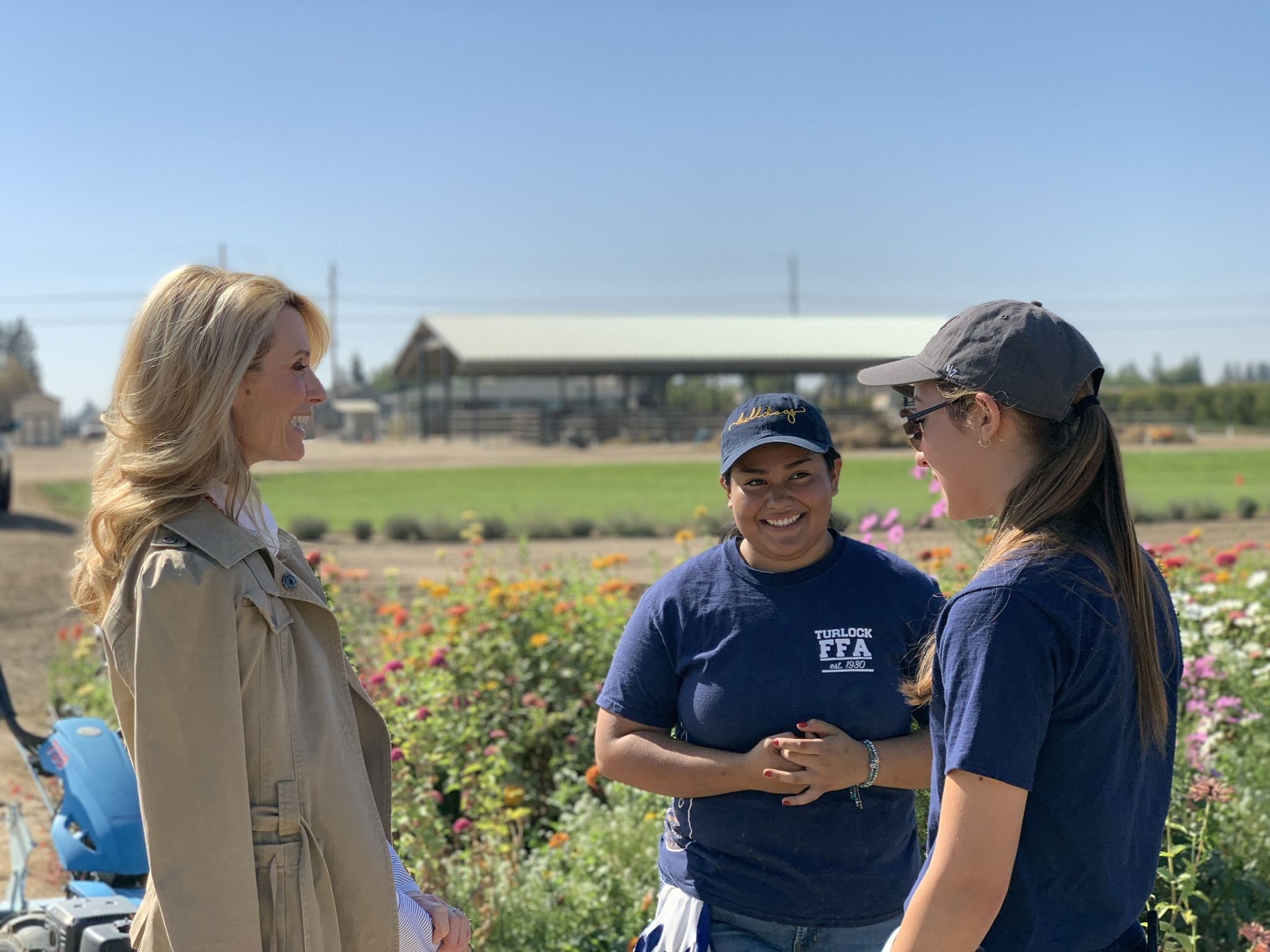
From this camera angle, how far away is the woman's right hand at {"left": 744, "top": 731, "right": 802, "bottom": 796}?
234 centimetres

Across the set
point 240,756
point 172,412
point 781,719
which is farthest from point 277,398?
point 781,719

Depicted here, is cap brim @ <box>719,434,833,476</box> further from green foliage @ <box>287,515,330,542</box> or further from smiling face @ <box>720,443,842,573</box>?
green foliage @ <box>287,515,330,542</box>

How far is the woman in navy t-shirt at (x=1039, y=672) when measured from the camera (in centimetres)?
157

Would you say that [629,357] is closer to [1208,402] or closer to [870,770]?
[1208,402]

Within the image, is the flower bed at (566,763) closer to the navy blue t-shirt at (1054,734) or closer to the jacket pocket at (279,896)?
the navy blue t-shirt at (1054,734)

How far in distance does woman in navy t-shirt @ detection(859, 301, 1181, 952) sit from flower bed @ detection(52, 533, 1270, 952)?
42.9 inches

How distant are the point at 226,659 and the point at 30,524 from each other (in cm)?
2041

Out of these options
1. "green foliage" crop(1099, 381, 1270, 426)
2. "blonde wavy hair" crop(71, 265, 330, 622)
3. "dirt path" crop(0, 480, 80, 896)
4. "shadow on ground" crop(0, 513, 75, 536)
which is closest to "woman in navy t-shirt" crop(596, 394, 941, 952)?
"blonde wavy hair" crop(71, 265, 330, 622)

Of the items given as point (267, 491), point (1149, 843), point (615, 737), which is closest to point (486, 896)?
point (615, 737)

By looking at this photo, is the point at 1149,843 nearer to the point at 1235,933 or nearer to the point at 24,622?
the point at 1235,933

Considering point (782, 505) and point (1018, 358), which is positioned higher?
point (1018, 358)

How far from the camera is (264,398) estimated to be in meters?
2.08

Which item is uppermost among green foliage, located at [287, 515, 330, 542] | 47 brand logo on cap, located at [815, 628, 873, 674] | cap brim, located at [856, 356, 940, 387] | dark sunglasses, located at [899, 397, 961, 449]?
cap brim, located at [856, 356, 940, 387]

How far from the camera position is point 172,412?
197cm
